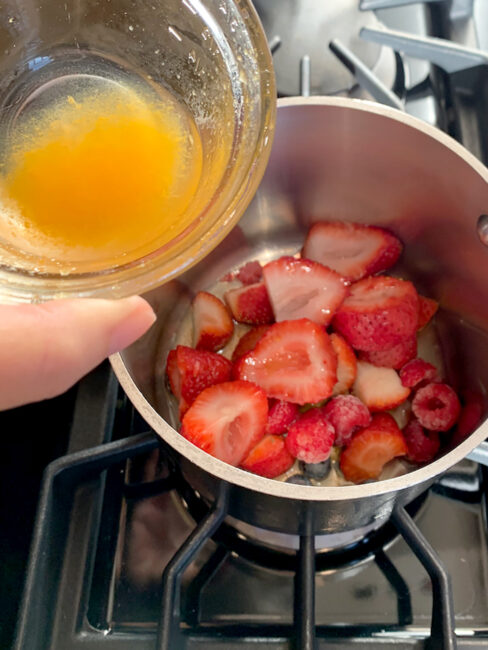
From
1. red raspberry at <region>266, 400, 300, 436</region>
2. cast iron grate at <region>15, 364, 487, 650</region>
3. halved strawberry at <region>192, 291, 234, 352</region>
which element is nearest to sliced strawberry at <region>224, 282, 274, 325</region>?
halved strawberry at <region>192, 291, 234, 352</region>

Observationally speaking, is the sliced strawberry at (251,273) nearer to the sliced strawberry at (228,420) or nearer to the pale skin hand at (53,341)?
the sliced strawberry at (228,420)

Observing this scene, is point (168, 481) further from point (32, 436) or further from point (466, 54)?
point (466, 54)

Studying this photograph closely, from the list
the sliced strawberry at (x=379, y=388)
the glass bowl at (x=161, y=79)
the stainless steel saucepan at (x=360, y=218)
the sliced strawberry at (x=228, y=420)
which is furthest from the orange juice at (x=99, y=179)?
the sliced strawberry at (x=379, y=388)

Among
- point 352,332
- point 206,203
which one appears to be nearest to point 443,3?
point 352,332

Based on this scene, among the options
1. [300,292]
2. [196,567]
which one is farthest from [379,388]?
[196,567]

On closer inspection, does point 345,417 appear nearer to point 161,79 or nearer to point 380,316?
point 380,316

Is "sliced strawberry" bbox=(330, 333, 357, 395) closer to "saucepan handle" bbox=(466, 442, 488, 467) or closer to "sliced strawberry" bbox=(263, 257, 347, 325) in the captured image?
"sliced strawberry" bbox=(263, 257, 347, 325)

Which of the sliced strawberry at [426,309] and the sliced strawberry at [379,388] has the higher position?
the sliced strawberry at [426,309]
